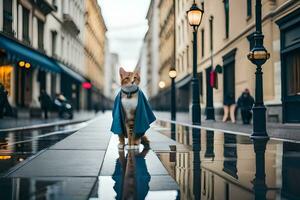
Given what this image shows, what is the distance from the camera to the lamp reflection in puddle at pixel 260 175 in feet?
12.2

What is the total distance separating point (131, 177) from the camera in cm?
457

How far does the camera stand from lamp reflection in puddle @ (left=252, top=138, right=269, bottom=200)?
3707 mm

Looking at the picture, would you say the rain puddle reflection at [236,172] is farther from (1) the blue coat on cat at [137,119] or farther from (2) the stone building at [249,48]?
(2) the stone building at [249,48]

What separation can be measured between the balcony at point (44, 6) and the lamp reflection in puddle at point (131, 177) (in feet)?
71.8

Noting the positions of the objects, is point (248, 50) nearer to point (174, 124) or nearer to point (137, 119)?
point (174, 124)

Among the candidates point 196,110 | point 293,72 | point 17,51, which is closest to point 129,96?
point 293,72

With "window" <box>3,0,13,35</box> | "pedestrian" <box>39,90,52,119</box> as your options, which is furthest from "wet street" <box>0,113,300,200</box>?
"pedestrian" <box>39,90,52,119</box>

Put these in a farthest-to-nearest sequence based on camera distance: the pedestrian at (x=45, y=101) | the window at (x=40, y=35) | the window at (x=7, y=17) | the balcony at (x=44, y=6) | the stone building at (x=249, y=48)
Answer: the window at (x=40, y=35)
the balcony at (x=44, y=6)
the pedestrian at (x=45, y=101)
the window at (x=7, y=17)
the stone building at (x=249, y=48)

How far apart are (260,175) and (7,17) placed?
62.9ft

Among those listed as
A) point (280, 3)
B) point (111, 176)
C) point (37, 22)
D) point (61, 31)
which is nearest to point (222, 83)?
point (280, 3)

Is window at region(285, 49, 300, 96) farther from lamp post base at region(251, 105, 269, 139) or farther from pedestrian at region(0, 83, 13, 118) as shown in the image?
pedestrian at region(0, 83, 13, 118)

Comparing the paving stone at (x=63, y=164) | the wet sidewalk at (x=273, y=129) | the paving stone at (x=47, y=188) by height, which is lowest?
the paving stone at (x=47, y=188)

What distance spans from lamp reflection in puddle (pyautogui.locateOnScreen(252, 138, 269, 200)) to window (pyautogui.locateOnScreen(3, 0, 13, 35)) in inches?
648

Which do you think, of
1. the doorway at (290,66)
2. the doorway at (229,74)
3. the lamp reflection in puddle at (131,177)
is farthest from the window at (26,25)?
the lamp reflection in puddle at (131,177)
